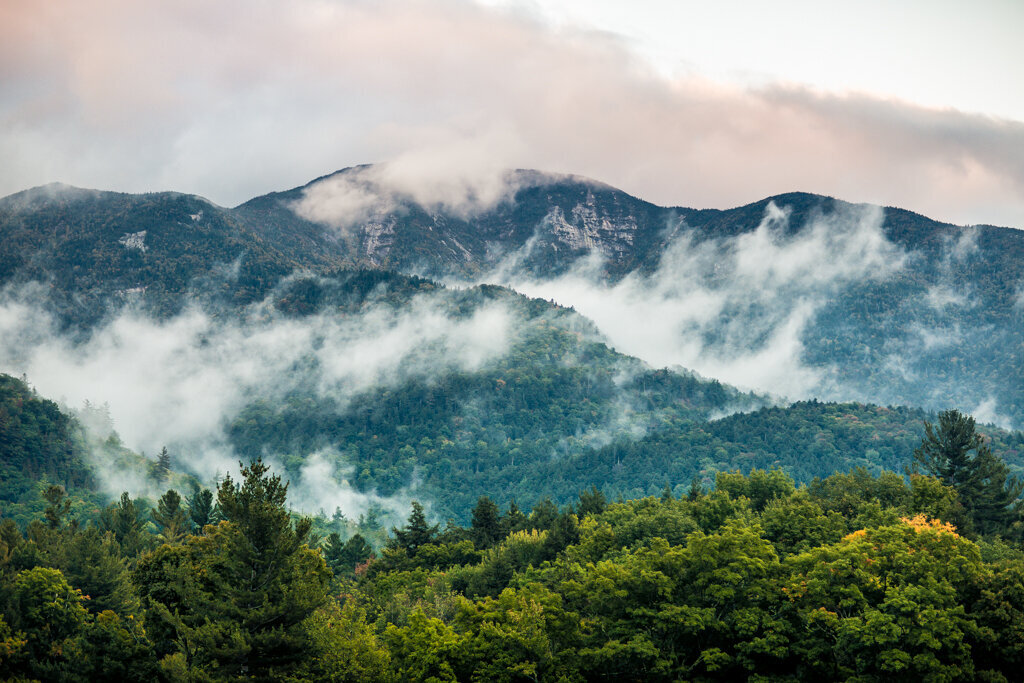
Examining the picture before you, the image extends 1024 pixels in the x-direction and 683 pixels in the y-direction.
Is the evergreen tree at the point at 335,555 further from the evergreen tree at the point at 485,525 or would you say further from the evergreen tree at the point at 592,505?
the evergreen tree at the point at 592,505

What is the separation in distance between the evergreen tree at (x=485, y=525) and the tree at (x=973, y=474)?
219 feet

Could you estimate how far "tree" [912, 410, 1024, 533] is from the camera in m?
106

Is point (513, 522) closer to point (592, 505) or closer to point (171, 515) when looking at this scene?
point (592, 505)

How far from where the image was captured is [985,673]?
2571 inches

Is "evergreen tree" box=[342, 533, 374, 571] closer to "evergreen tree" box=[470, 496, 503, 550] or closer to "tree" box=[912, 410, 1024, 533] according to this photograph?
"evergreen tree" box=[470, 496, 503, 550]

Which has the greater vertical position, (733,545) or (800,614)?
(733,545)

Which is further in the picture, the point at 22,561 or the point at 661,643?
the point at 22,561

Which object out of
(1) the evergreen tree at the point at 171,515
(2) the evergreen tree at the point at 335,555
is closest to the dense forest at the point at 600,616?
(1) the evergreen tree at the point at 171,515

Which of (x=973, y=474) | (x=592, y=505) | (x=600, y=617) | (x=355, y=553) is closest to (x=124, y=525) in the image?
(x=355, y=553)

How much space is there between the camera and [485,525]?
495 feet

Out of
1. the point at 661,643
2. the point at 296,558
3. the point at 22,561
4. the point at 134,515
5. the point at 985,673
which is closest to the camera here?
the point at 985,673

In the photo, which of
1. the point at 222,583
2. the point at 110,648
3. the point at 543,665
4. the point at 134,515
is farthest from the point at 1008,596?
the point at 134,515

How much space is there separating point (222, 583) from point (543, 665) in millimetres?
27007

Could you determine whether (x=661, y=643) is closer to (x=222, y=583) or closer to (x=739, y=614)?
(x=739, y=614)
